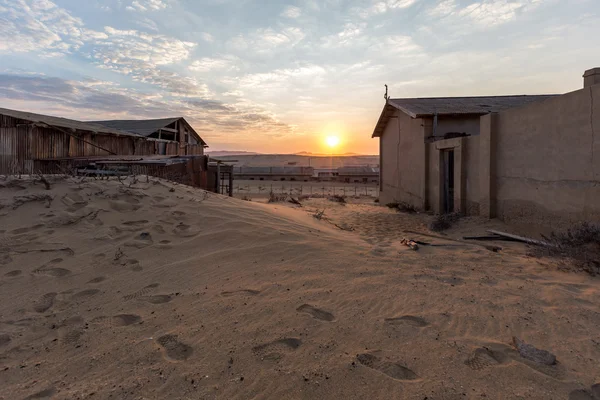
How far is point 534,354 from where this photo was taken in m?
2.41

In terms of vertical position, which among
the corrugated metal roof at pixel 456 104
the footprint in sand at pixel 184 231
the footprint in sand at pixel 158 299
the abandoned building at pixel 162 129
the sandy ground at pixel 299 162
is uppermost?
the sandy ground at pixel 299 162

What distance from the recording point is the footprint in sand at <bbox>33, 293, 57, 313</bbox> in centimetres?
301

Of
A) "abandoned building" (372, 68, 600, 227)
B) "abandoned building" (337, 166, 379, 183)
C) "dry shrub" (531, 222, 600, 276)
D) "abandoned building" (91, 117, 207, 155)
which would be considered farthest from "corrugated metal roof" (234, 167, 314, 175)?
"dry shrub" (531, 222, 600, 276)

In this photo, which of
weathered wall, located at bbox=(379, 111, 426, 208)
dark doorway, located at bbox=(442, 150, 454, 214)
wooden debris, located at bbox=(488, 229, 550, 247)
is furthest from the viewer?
weathered wall, located at bbox=(379, 111, 426, 208)

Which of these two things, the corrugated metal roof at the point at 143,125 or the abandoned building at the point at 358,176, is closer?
the corrugated metal roof at the point at 143,125

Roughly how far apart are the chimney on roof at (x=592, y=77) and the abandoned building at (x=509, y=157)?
0.05 feet

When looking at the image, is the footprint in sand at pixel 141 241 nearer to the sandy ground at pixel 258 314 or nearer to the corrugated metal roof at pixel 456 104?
the sandy ground at pixel 258 314

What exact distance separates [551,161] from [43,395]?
7.86 meters

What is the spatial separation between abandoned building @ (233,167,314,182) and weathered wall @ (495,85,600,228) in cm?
2686

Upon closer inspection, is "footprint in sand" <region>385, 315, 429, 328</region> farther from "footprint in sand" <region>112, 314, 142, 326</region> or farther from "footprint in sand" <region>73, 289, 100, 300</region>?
"footprint in sand" <region>73, 289, 100, 300</region>

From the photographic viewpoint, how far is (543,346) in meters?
2.55

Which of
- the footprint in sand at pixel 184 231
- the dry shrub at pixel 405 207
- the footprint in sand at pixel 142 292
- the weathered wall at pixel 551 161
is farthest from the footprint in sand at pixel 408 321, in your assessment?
the dry shrub at pixel 405 207

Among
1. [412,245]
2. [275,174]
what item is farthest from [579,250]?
[275,174]

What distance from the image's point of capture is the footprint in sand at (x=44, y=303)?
301 cm
